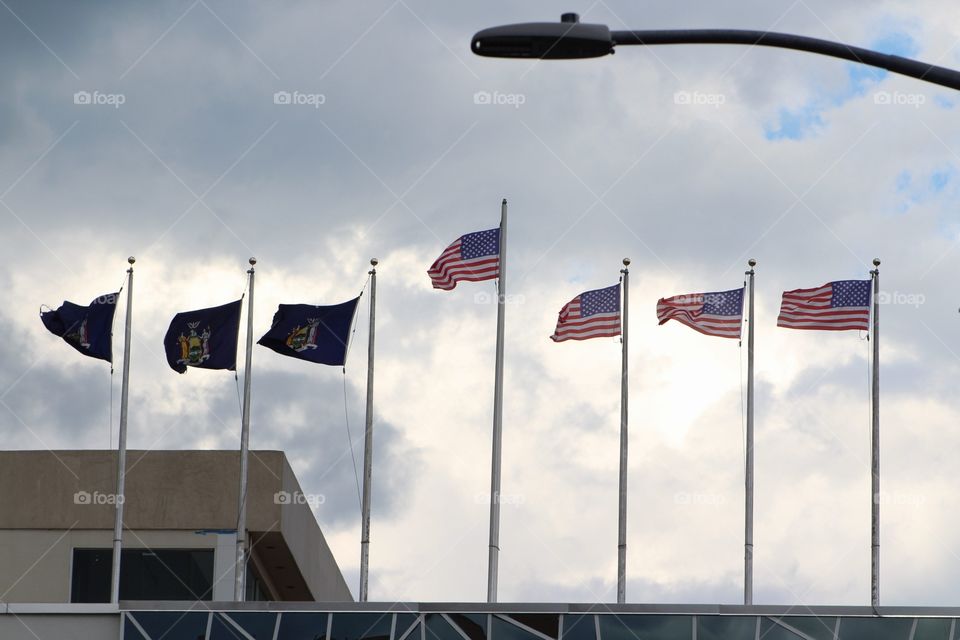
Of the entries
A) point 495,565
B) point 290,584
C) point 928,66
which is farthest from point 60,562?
point 928,66

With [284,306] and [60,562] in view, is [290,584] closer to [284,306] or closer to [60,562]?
[60,562]

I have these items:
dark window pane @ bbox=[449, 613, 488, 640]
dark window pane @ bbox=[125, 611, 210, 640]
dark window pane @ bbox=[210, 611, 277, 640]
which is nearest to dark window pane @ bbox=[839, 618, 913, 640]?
dark window pane @ bbox=[449, 613, 488, 640]

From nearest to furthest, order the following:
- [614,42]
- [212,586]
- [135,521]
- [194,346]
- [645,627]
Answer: [614,42] → [645,627] → [194,346] → [212,586] → [135,521]

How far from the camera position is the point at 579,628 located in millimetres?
27734

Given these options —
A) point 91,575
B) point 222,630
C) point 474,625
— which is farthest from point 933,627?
point 91,575

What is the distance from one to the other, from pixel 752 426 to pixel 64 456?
1459cm

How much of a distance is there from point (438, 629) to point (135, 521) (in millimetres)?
8705

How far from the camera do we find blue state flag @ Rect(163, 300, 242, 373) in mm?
29984

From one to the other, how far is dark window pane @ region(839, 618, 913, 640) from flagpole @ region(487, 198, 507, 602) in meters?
6.23

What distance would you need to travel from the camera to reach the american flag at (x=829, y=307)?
29609 millimetres

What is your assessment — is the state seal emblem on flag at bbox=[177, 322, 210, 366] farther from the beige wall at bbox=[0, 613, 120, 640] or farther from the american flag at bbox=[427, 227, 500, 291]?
the beige wall at bbox=[0, 613, 120, 640]

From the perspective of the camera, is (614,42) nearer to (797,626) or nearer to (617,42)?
(617,42)

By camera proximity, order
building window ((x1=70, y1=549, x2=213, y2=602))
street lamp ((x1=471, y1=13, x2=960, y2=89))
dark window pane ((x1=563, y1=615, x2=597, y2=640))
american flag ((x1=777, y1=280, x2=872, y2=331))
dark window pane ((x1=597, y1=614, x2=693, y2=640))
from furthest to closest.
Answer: building window ((x1=70, y1=549, x2=213, y2=602))
american flag ((x1=777, y1=280, x2=872, y2=331))
dark window pane ((x1=563, y1=615, x2=597, y2=640))
dark window pane ((x1=597, y1=614, x2=693, y2=640))
street lamp ((x1=471, y1=13, x2=960, y2=89))

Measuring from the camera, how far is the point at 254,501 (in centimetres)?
3375
